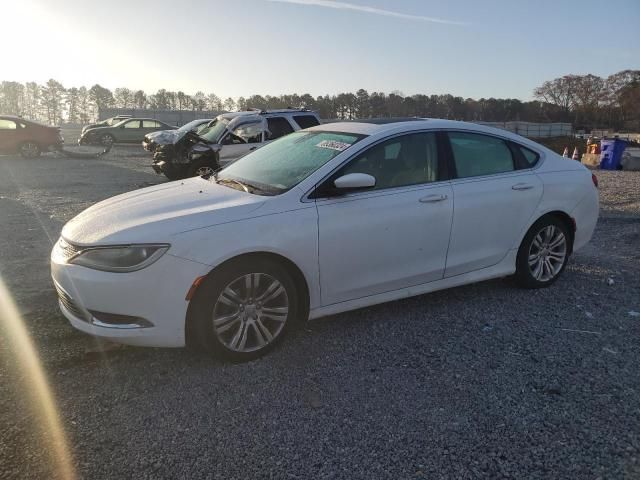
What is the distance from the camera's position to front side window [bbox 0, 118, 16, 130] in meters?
19.3

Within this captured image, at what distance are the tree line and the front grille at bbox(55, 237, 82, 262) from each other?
86.2 m

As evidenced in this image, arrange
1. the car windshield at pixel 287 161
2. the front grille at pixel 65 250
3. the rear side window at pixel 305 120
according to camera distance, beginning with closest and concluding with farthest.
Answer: the front grille at pixel 65 250
the car windshield at pixel 287 161
the rear side window at pixel 305 120

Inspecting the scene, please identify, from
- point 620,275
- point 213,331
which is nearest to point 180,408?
point 213,331

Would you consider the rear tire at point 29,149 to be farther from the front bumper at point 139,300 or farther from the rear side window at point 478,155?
the rear side window at point 478,155

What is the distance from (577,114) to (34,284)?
12268 cm

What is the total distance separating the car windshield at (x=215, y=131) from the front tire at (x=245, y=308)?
9061 mm

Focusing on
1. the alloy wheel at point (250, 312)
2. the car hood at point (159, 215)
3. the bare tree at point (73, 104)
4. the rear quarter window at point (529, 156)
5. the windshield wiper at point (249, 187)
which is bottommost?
the alloy wheel at point (250, 312)

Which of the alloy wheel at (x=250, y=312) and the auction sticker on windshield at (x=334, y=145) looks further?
the auction sticker on windshield at (x=334, y=145)

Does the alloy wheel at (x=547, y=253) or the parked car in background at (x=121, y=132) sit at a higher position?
the parked car in background at (x=121, y=132)

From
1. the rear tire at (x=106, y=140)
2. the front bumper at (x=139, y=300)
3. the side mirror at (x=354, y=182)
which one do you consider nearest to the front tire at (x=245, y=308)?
the front bumper at (x=139, y=300)

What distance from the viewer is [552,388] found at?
3166 millimetres

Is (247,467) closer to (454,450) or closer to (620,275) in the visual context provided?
(454,450)

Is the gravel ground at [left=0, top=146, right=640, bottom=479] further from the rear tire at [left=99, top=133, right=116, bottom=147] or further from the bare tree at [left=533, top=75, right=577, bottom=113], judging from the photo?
the bare tree at [left=533, top=75, right=577, bottom=113]

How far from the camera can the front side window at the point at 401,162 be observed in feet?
12.7
